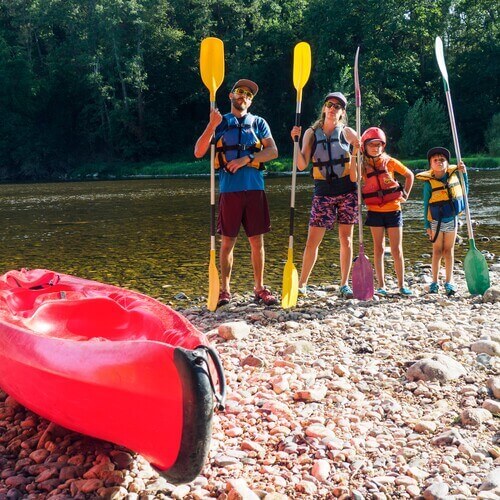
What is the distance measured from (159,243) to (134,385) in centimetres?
733

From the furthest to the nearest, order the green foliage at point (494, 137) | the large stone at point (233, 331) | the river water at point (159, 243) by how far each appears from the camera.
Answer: the green foliage at point (494, 137) < the river water at point (159, 243) < the large stone at point (233, 331)

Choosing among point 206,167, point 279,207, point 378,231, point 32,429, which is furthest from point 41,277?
point 206,167

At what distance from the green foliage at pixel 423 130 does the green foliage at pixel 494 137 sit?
7.29 ft

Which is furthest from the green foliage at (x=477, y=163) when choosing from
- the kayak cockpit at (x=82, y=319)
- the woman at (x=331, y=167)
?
the kayak cockpit at (x=82, y=319)

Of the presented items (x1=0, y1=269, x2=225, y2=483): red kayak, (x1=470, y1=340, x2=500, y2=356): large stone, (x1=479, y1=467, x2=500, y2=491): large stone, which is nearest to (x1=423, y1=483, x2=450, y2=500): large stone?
(x1=479, y1=467, x2=500, y2=491): large stone

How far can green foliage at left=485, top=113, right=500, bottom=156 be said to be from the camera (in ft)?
101

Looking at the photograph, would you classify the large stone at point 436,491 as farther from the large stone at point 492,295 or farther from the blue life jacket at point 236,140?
the large stone at point 492,295

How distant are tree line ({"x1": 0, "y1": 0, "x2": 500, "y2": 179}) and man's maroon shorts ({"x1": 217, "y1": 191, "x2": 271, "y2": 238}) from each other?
1221 inches

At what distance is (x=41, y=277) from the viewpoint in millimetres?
4480

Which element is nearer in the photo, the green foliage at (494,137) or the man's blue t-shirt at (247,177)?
the man's blue t-shirt at (247,177)

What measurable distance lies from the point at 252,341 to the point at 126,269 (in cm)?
356

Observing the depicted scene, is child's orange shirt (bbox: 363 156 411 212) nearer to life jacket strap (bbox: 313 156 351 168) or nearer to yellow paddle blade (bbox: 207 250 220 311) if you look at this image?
life jacket strap (bbox: 313 156 351 168)

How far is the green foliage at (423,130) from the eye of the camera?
33.4 meters

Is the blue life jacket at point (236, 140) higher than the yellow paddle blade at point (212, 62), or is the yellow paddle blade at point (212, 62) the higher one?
the yellow paddle blade at point (212, 62)
